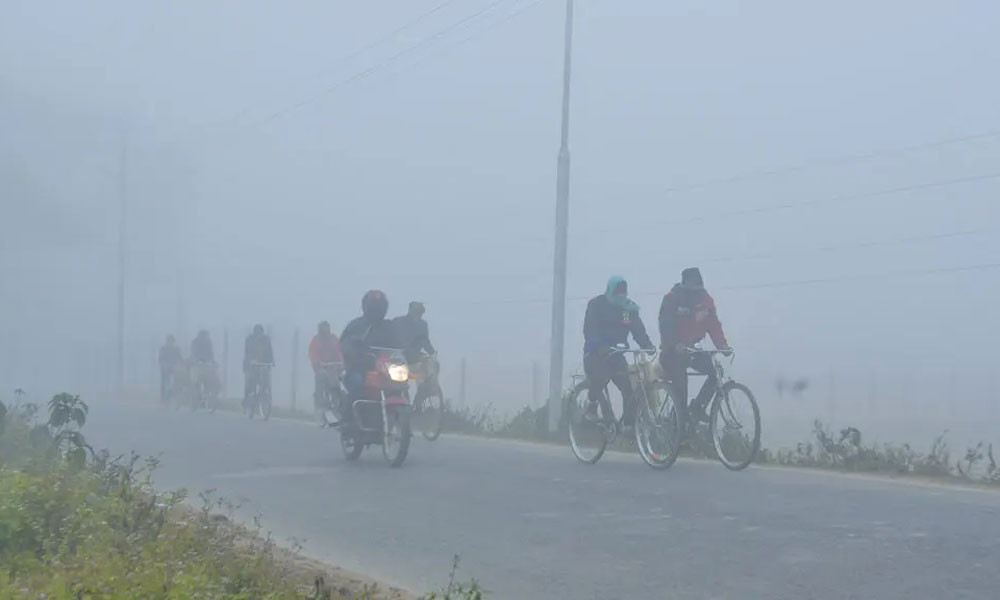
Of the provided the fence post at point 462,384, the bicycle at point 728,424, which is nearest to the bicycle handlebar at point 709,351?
the bicycle at point 728,424

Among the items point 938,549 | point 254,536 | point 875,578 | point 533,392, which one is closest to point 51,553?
point 254,536

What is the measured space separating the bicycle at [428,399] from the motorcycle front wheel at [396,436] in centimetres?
457

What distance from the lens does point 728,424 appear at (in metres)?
11.9

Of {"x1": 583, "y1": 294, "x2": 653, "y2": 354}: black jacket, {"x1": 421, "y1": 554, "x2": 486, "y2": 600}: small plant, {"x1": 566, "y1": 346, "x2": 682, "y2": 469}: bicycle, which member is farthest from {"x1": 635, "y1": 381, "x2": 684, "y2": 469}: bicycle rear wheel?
{"x1": 421, "y1": 554, "x2": 486, "y2": 600}: small plant

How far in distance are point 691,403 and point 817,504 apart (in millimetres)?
3201

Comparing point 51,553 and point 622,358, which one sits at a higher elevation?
point 622,358

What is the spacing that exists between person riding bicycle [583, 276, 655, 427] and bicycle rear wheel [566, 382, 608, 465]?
12 cm

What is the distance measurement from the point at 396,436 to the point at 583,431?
5.91ft

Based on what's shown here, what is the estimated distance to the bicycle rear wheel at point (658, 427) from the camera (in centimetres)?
1201

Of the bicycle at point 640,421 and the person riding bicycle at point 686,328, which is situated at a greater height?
the person riding bicycle at point 686,328

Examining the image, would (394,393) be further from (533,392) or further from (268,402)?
(533,392)

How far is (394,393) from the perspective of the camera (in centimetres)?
1357

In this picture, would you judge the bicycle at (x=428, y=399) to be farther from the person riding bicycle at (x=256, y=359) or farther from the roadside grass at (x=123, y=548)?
the roadside grass at (x=123, y=548)

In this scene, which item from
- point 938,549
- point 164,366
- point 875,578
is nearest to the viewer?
point 875,578
